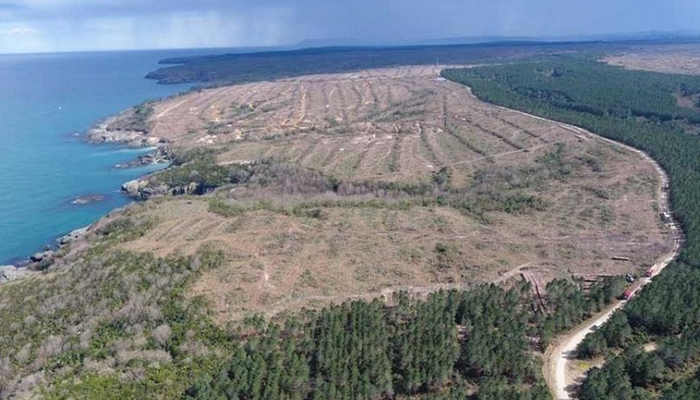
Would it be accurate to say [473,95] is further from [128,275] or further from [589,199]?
[128,275]

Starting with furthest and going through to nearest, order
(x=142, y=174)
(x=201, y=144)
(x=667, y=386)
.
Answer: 1. (x=201, y=144)
2. (x=142, y=174)
3. (x=667, y=386)

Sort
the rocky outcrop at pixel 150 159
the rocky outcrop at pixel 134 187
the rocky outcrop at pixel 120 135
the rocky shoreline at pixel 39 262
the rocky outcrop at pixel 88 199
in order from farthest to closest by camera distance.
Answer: the rocky outcrop at pixel 120 135 → the rocky outcrop at pixel 150 159 → the rocky outcrop at pixel 134 187 → the rocky outcrop at pixel 88 199 → the rocky shoreline at pixel 39 262

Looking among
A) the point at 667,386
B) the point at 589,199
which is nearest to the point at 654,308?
the point at 667,386

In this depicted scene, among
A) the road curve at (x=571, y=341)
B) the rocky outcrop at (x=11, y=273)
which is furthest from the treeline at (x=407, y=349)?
the rocky outcrop at (x=11, y=273)

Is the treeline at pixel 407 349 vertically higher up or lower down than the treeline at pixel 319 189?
lower down

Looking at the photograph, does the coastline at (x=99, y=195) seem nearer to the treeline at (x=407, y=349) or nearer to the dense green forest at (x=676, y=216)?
the treeline at (x=407, y=349)

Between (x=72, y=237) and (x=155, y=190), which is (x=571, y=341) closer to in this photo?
(x=72, y=237)

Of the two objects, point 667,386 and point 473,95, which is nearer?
point 667,386
